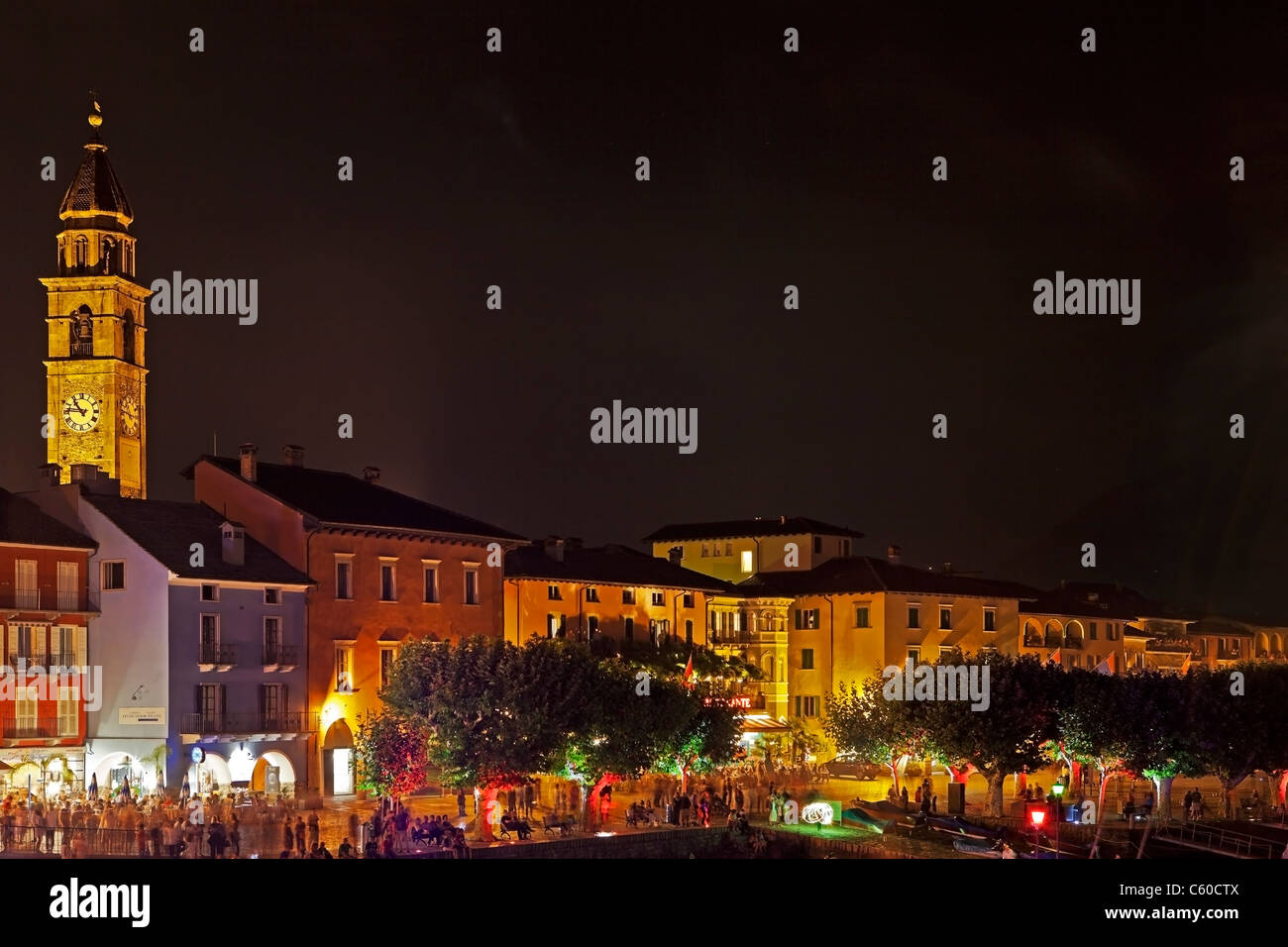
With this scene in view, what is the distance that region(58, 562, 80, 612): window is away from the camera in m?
71.4

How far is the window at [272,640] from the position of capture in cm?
7525

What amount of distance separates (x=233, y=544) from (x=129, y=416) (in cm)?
5432

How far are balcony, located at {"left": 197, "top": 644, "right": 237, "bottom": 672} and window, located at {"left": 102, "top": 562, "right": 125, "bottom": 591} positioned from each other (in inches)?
143

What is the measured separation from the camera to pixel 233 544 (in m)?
75.6

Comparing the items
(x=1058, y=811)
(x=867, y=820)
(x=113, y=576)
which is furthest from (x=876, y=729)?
(x=113, y=576)

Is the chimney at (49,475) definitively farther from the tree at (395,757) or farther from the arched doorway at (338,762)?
the tree at (395,757)

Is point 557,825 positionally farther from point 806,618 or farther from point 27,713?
point 806,618

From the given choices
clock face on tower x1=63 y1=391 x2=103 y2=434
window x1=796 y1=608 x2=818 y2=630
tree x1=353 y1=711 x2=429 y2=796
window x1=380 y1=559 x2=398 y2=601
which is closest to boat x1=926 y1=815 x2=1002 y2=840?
tree x1=353 y1=711 x2=429 y2=796

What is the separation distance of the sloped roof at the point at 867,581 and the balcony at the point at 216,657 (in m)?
40.2

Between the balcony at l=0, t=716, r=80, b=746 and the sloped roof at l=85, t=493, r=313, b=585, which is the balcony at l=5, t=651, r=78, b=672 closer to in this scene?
the balcony at l=0, t=716, r=80, b=746

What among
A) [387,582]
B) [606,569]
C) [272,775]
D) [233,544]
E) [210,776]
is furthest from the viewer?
[606,569]
